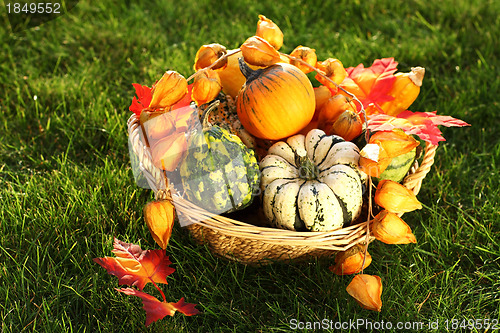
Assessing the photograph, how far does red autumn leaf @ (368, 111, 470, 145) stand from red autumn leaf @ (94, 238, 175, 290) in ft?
3.31

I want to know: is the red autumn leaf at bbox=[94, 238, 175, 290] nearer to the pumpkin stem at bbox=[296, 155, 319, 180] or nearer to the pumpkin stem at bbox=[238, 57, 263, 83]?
the pumpkin stem at bbox=[296, 155, 319, 180]

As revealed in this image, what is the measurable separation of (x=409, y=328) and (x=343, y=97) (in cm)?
100

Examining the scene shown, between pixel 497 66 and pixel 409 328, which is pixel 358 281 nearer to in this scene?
pixel 409 328

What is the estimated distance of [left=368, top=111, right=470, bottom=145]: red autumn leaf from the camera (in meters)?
1.92

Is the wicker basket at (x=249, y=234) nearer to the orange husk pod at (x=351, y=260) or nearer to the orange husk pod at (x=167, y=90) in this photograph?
the orange husk pod at (x=351, y=260)

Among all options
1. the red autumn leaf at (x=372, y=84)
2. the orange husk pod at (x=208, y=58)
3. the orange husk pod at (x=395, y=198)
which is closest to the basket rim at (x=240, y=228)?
the orange husk pod at (x=395, y=198)

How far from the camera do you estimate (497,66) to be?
3334 mm

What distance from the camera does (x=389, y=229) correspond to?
5.98 ft

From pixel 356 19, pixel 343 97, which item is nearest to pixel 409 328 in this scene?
pixel 343 97

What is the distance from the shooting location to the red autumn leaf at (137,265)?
5.80ft

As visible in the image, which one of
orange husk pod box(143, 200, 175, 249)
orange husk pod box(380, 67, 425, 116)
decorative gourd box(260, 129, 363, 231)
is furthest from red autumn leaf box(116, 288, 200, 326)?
orange husk pod box(380, 67, 425, 116)

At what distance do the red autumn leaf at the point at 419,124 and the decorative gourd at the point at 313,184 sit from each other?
0.15 meters

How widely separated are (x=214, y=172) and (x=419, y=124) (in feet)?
3.24

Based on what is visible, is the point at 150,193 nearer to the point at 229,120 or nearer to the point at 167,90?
the point at 229,120
